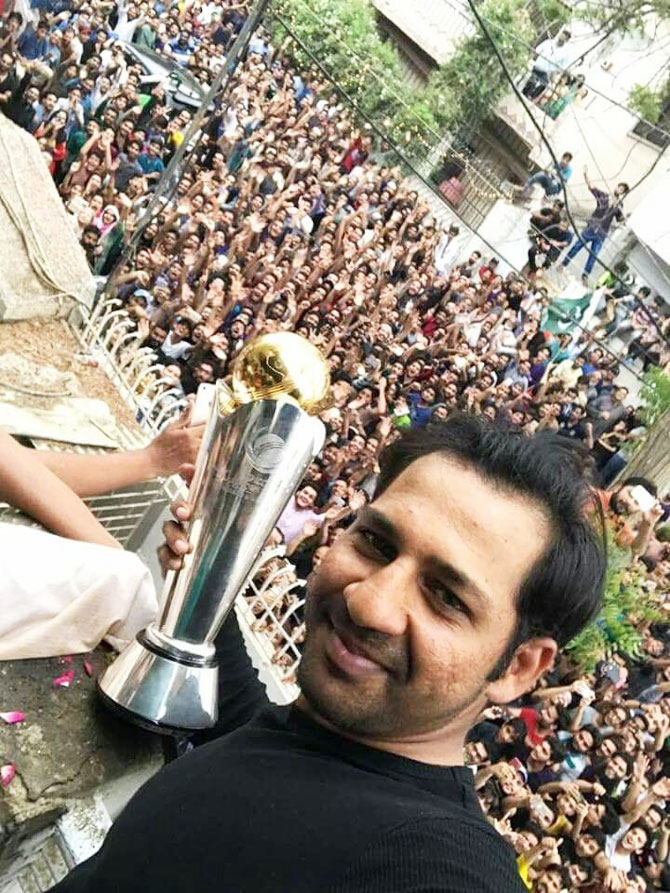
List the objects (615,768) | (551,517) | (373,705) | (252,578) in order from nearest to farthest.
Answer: (373,705)
(551,517)
(252,578)
(615,768)

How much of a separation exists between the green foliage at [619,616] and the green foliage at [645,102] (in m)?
8.95

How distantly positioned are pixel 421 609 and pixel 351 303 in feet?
32.0

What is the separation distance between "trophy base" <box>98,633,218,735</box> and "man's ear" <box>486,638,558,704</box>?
0.76 m

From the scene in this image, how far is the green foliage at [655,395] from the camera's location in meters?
11.1

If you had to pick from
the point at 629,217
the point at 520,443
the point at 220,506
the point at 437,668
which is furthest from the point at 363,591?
the point at 629,217

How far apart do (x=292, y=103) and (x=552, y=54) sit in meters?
4.74

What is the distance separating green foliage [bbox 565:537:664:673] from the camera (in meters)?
7.52

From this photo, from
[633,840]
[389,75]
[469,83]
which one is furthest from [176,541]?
[389,75]

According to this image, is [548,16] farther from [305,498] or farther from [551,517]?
[551,517]

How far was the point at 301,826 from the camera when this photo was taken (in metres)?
1.05

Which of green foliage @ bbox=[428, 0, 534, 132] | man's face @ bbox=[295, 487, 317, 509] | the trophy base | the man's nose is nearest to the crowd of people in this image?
man's face @ bbox=[295, 487, 317, 509]

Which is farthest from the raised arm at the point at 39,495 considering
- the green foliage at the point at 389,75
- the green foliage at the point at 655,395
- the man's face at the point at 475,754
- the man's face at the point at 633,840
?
the green foliage at the point at 389,75

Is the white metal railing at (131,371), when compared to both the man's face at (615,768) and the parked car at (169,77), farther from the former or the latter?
the parked car at (169,77)

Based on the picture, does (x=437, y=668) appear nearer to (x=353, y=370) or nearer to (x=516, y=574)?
(x=516, y=574)
